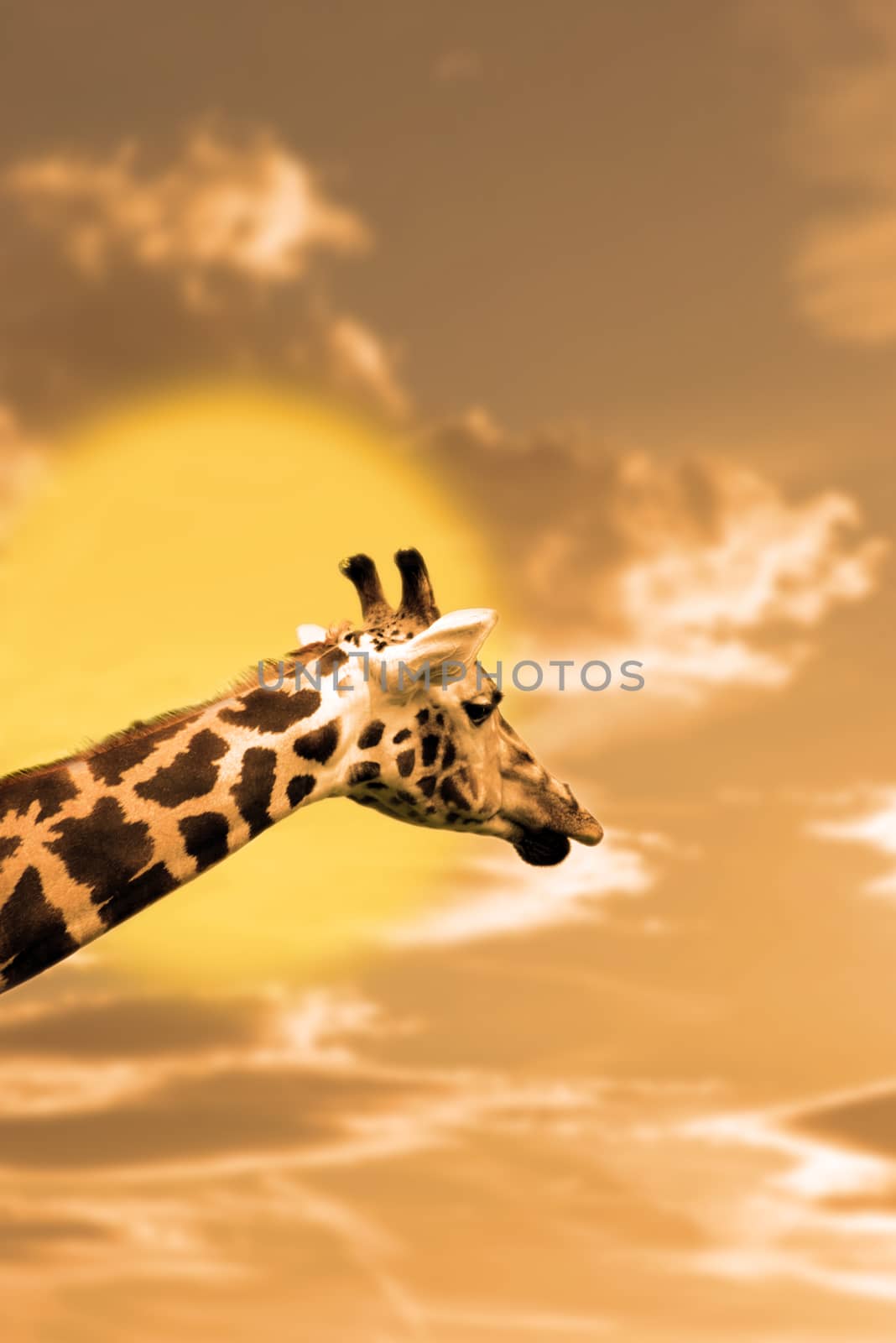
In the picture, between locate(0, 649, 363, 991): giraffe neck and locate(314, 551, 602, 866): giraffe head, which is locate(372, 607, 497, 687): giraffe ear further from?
locate(0, 649, 363, 991): giraffe neck

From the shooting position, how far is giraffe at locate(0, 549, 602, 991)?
786 centimetres

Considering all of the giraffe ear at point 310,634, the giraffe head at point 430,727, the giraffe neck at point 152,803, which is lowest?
the giraffe neck at point 152,803

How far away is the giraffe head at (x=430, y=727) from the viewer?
868 cm

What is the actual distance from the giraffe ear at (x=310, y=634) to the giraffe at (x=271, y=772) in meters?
0.02

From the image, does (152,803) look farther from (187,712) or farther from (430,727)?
(430,727)

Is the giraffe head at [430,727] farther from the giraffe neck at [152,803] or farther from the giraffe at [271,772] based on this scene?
the giraffe neck at [152,803]

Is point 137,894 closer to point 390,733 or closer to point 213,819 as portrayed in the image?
point 213,819

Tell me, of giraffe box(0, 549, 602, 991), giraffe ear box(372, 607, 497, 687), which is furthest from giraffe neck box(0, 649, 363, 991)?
giraffe ear box(372, 607, 497, 687)

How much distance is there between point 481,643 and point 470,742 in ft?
2.41

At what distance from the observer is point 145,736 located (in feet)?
27.7

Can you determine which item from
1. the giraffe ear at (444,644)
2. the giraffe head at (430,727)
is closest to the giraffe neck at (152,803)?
the giraffe head at (430,727)

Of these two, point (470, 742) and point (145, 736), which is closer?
point (145, 736)

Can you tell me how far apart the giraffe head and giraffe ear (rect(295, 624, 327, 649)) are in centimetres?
2

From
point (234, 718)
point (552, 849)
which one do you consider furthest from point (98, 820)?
point (552, 849)
